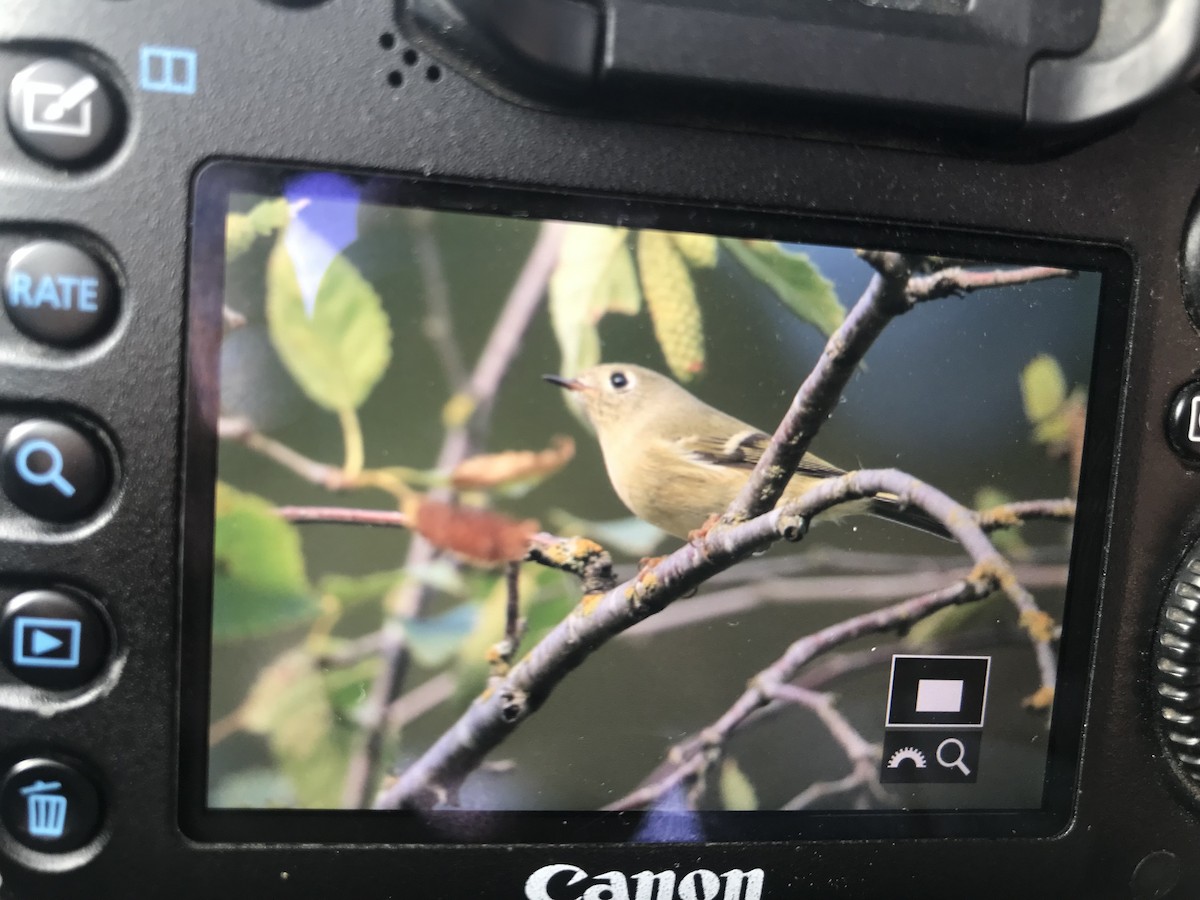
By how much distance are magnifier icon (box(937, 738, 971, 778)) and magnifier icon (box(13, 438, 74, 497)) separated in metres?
0.41

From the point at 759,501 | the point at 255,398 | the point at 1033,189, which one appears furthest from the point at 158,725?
the point at 1033,189

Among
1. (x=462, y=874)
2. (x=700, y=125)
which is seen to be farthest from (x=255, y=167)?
(x=462, y=874)

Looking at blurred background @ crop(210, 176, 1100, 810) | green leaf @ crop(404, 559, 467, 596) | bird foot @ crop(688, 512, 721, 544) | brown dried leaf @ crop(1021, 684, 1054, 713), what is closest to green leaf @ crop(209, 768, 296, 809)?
blurred background @ crop(210, 176, 1100, 810)

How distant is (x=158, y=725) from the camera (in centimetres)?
40

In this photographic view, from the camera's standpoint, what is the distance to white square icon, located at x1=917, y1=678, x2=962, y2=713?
0.45m

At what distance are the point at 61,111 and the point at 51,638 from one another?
21 cm

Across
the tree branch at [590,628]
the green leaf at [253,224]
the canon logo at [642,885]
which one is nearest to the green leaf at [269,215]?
the green leaf at [253,224]

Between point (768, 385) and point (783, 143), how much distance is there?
108mm

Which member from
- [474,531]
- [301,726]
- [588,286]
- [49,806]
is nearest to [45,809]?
[49,806]

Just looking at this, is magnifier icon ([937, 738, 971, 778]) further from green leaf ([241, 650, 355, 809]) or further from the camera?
green leaf ([241, 650, 355, 809])

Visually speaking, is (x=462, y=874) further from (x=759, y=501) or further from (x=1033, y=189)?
(x=1033, y=189)

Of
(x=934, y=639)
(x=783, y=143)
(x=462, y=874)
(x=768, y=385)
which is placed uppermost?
(x=783, y=143)

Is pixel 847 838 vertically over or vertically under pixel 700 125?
under
